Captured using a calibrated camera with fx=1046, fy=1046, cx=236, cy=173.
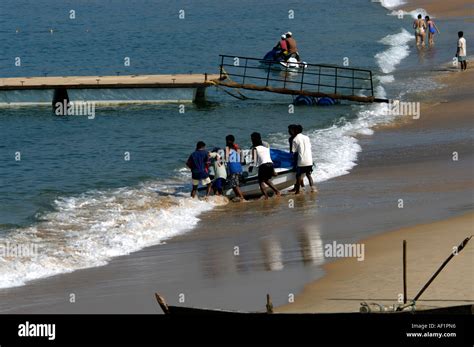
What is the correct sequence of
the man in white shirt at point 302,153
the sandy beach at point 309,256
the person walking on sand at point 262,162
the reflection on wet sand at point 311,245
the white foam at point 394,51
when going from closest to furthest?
1. the sandy beach at point 309,256
2. the reflection on wet sand at point 311,245
3. the person walking on sand at point 262,162
4. the man in white shirt at point 302,153
5. the white foam at point 394,51

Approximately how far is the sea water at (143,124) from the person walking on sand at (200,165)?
55 cm

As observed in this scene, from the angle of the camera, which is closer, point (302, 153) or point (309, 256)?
point (309, 256)

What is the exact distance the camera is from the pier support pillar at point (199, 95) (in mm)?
36906

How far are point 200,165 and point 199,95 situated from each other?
15510mm

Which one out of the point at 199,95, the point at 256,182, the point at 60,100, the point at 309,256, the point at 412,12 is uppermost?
the point at 412,12

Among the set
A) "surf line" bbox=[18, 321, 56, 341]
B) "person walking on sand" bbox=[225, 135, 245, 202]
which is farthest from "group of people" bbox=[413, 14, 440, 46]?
"surf line" bbox=[18, 321, 56, 341]

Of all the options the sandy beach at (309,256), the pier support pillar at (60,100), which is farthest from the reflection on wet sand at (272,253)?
the pier support pillar at (60,100)

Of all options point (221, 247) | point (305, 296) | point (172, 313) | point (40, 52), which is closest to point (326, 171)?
point (221, 247)

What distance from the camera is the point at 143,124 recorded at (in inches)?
1325

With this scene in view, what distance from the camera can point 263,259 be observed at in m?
16.8

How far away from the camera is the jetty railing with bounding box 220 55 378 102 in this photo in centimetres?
3509

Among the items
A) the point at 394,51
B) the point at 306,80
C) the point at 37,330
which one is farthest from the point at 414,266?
the point at 394,51

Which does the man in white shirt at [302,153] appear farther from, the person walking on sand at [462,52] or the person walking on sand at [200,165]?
the person walking on sand at [462,52]

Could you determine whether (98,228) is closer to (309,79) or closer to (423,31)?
(309,79)
